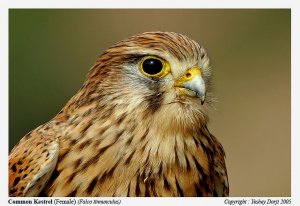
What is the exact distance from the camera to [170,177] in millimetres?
4961

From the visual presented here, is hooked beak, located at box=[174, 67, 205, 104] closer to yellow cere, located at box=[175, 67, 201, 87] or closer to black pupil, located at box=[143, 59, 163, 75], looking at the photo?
yellow cere, located at box=[175, 67, 201, 87]

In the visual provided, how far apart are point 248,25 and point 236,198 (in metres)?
1.91

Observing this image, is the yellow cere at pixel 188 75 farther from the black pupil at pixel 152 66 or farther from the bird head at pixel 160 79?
the black pupil at pixel 152 66

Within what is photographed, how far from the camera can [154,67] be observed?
15.8ft

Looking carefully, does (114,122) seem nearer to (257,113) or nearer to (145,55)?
(145,55)

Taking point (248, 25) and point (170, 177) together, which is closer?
point (170, 177)

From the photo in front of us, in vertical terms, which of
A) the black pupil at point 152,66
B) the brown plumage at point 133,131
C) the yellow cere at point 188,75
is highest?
the black pupil at point 152,66

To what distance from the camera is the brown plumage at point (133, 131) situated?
4.84 m

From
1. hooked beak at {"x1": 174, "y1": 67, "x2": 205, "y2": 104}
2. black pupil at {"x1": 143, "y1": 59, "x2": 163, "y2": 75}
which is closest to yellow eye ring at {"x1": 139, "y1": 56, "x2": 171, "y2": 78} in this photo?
black pupil at {"x1": 143, "y1": 59, "x2": 163, "y2": 75}

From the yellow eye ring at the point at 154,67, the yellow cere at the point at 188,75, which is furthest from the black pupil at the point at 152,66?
the yellow cere at the point at 188,75

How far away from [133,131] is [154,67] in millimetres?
388

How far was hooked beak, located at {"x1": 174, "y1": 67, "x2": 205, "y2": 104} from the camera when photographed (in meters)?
4.78

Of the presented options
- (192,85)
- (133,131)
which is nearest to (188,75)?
(192,85)
